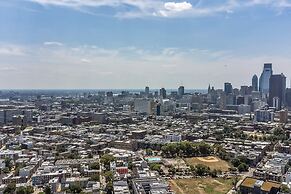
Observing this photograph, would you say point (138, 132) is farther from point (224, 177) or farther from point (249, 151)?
point (224, 177)

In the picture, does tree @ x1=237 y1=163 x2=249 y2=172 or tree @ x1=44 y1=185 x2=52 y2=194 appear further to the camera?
tree @ x1=237 y1=163 x2=249 y2=172

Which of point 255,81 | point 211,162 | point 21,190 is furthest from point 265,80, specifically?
point 21,190

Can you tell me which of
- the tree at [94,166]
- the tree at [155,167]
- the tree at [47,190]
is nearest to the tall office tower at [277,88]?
the tree at [155,167]

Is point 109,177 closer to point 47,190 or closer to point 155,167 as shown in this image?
point 47,190

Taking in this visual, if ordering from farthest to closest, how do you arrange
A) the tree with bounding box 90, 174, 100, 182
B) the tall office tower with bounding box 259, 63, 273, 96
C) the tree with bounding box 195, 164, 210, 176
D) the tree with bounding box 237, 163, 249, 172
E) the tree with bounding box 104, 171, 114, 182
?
the tall office tower with bounding box 259, 63, 273, 96 < the tree with bounding box 237, 163, 249, 172 < the tree with bounding box 195, 164, 210, 176 < the tree with bounding box 90, 174, 100, 182 < the tree with bounding box 104, 171, 114, 182

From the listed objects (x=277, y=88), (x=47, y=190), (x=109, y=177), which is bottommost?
(x=47, y=190)

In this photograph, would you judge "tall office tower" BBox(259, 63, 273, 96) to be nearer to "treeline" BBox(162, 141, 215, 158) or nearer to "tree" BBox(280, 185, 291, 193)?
"treeline" BBox(162, 141, 215, 158)

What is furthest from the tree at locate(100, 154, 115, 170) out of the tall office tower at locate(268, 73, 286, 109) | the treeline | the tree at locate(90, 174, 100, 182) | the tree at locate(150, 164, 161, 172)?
the tall office tower at locate(268, 73, 286, 109)
